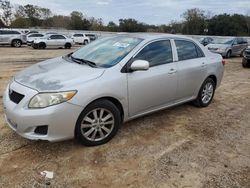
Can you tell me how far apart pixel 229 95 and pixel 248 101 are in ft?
2.03

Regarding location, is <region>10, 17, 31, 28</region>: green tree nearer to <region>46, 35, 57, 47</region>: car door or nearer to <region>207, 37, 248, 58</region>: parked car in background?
<region>46, 35, 57, 47</region>: car door

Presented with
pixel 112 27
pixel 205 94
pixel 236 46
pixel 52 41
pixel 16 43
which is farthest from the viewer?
pixel 112 27

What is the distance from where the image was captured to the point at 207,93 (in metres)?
6.22

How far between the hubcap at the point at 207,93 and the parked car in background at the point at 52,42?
70.9 ft

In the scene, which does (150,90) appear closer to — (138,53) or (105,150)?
(138,53)

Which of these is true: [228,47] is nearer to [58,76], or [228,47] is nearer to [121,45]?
[121,45]

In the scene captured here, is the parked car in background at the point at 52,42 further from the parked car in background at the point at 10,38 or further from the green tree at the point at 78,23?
the green tree at the point at 78,23

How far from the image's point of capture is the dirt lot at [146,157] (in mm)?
3377

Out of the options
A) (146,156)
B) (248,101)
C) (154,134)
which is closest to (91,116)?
(146,156)

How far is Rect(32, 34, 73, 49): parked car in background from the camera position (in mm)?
25344

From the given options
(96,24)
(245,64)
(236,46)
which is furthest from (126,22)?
(245,64)

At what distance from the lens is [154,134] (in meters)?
4.69

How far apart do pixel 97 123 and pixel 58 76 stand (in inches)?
33.6

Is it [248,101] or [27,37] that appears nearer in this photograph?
[248,101]
